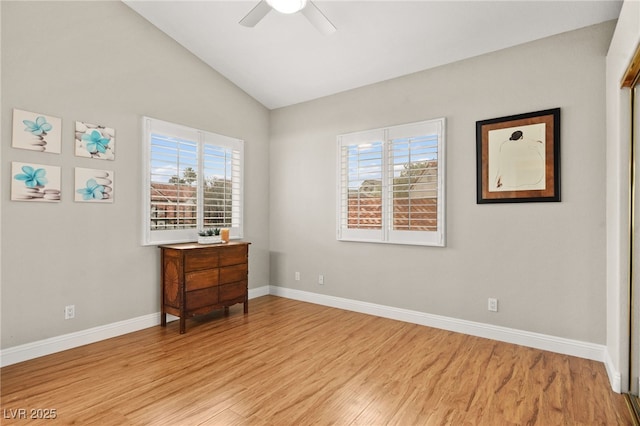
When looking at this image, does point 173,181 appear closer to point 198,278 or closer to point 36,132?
point 198,278

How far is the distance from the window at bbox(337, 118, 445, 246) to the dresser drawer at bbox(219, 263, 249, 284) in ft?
4.33

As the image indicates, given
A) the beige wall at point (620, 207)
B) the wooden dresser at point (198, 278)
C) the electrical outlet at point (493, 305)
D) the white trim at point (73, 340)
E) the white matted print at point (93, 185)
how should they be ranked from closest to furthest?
1. the beige wall at point (620, 207)
2. the white trim at point (73, 340)
3. the white matted print at point (93, 185)
4. the electrical outlet at point (493, 305)
5. the wooden dresser at point (198, 278)

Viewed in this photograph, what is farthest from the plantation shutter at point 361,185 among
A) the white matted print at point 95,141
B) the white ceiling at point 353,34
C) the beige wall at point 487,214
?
the white matted print at point 95,141

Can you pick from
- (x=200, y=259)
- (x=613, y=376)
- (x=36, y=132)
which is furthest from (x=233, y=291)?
(x=613, y=376)

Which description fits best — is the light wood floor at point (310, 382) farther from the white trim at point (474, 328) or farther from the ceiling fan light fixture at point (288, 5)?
the ceiling fan light fixture at point (288, 5)

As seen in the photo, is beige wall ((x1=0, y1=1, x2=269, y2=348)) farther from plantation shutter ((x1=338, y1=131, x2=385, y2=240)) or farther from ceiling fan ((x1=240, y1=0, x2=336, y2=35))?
plantation shutter ((x1=338, y1=131, x2=385, y2=240))

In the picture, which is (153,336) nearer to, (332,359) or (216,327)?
(216,327)

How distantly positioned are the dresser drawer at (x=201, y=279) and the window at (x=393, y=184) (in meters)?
1.66

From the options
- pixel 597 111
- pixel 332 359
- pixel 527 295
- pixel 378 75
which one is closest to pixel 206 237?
pixel 332 359

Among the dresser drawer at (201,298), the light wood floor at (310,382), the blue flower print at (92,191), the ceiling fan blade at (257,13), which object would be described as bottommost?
the light wood floor at (310,382)

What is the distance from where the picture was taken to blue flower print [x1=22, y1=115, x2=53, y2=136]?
2875 millimetres

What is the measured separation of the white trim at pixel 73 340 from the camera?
2.79 meters

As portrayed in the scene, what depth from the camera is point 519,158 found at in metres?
3.23

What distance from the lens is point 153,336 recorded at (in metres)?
3.45
